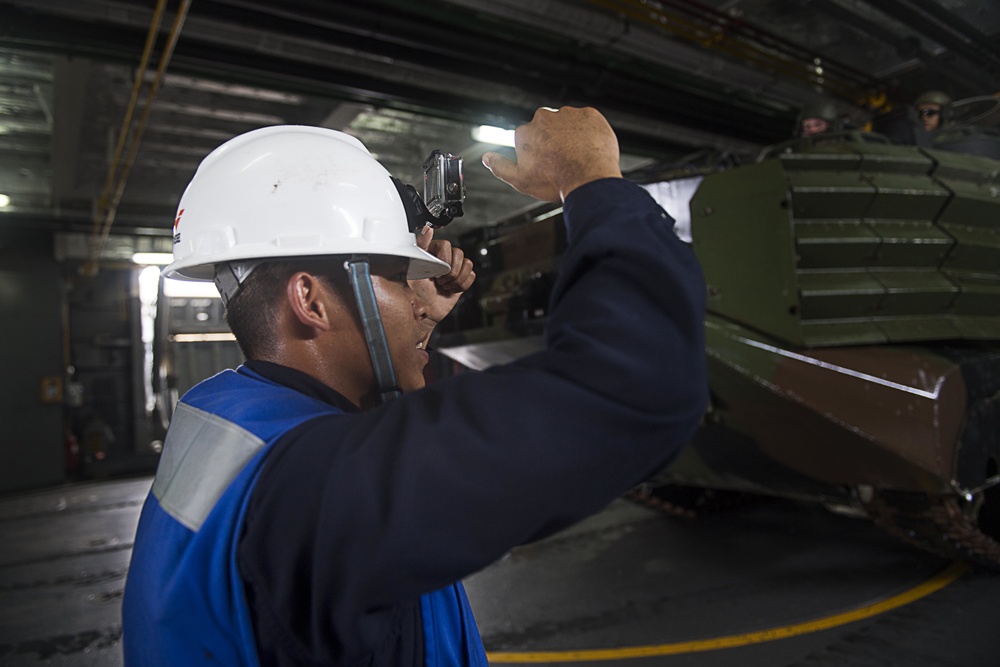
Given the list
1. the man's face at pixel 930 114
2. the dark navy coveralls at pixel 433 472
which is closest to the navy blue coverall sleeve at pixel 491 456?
the dark navy coveralls at pixel 433 472

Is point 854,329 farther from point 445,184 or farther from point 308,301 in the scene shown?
point 308,301

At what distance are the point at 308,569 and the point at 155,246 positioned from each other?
1169 cm

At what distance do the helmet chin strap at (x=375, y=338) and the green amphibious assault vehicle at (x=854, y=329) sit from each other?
2786 millimetres

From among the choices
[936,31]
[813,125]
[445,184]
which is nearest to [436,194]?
[445,184]

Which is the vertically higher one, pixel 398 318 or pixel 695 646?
pixel 398 318

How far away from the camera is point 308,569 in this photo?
75 cm

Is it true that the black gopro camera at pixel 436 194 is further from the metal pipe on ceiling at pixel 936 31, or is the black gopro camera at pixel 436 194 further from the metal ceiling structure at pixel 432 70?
the metal pipe on ceiling at pixel 936 31

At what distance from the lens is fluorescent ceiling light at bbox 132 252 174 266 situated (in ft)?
36.8

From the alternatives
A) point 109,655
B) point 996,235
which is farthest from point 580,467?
point 996,235

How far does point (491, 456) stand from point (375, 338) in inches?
14.3

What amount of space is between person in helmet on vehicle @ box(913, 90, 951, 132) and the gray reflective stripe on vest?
273 inches

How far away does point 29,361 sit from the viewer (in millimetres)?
9805

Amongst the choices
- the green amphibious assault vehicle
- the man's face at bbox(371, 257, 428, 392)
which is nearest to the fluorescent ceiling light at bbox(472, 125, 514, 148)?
the green amphibious assault vehicle

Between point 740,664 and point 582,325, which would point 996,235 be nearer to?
point 740,664
